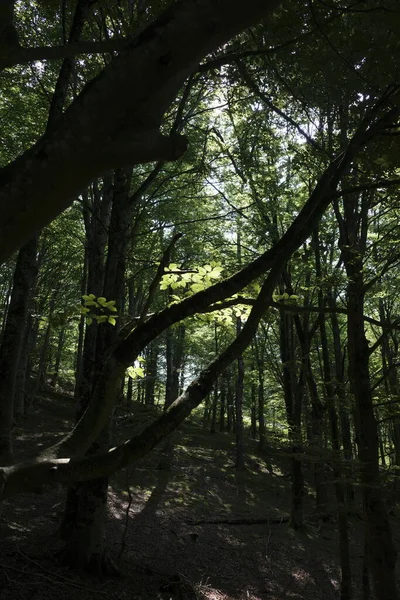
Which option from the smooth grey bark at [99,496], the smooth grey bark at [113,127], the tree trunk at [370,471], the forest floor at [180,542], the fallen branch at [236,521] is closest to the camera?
the smooth grey bark at [113,127]

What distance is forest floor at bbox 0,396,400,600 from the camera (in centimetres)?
516

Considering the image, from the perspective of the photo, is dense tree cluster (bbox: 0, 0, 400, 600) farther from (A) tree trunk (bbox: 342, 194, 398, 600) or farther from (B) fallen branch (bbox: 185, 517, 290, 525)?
(B) fallen branch (bbox: 185, 517, 290, 525)

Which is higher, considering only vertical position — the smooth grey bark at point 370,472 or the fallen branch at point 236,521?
the smooth grey bark at point 370,472

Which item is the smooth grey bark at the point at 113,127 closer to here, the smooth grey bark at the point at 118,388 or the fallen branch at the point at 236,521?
the smooth grey bark at the point at 118,388

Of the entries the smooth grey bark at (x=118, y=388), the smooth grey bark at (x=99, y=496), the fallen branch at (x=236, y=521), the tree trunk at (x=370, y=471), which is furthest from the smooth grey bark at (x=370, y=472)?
the fallen branch at (x=236, y=521)

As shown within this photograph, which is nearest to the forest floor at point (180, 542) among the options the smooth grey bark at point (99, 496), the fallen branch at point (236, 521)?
the fallen branch at point (236, 521)

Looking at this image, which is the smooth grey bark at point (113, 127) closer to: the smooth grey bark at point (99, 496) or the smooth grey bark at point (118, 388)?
the smooth grey bark at point (118, 388)

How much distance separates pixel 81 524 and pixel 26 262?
3.93 metres

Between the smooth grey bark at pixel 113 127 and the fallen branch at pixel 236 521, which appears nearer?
the smooth grey bark at pixel 113 127

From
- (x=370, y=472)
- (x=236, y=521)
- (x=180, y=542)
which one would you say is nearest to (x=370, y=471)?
(x=370, y=472)

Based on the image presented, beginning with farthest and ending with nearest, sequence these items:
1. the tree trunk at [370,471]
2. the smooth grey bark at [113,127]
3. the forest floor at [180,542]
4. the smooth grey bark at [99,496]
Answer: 1. the smooth grey bark at [99,496]
2. the forest floor at [180,542]
3. the tree trunk at [370,471]
4. the smooth grey bark at [113,127]

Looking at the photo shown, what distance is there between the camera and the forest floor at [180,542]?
5160 millimetres

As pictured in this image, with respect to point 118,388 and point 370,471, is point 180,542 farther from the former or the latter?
point 118,388

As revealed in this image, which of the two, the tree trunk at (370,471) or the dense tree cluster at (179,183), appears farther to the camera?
the tree trunk at (370,471)
